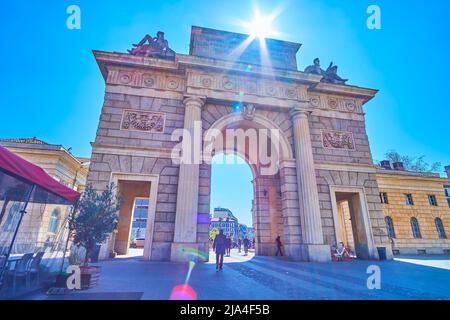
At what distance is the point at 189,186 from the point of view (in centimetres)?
1131

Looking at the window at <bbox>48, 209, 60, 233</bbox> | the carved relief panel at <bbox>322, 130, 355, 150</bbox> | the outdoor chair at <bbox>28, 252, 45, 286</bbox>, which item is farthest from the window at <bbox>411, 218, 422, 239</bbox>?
the outdoor chair at <bbox>28, 252, 45, 286</bbox>

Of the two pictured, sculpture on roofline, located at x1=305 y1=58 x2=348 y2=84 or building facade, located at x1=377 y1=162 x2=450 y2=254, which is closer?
sculpture on roofline, located at x1=305 y1=58 x2=348 y2=84

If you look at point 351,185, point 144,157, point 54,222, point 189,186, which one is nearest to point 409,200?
point 351,185

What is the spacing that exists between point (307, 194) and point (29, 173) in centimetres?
1184

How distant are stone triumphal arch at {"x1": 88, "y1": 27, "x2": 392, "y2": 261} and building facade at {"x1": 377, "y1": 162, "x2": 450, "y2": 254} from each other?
12034mm

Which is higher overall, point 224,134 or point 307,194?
point 224,134

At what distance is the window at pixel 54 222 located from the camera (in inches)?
290

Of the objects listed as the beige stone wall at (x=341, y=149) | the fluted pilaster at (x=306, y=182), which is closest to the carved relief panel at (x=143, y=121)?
the fluted pilaster at (x=306, y=182)

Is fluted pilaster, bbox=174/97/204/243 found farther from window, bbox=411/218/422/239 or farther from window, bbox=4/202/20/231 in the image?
window, bbox=411/218/422/239

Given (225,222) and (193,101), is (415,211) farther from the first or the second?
(225,222)

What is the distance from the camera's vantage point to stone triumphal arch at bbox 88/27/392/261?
37.6 ft

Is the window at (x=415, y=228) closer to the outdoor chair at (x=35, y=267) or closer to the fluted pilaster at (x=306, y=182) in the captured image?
the fluted pilaster at (x=306, y=182)

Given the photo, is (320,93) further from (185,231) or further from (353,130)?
(185,231)
